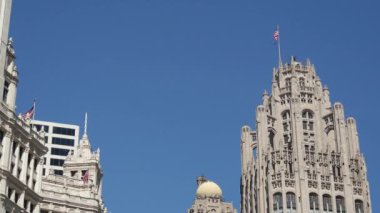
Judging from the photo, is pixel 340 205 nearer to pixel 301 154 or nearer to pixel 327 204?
pixel 327 204

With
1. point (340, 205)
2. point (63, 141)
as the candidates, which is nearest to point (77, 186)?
point (340, 205)

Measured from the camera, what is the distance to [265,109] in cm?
18062

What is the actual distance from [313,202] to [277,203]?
7604 millimetres

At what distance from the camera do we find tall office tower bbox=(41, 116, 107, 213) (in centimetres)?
10922

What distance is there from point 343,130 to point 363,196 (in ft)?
55.2

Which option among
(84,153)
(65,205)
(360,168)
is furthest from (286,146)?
(65,205)

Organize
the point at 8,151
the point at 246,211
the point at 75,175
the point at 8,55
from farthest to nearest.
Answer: the point at 246,211 < the point at 75,175 < the point at 8,55 < the point at 8,151

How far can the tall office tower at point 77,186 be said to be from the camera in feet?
358

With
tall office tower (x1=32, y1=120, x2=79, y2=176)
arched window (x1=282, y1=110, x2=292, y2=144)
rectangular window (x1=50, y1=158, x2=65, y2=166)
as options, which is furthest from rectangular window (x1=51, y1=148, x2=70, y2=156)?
arched window (x1=282, y1=110, x2=292, y2=144)

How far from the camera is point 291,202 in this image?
163125 millimetres

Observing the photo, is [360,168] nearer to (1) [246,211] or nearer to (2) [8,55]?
(1) [246,211]

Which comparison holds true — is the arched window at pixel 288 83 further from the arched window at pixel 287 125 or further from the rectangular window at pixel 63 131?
the rectangular window at pixel 63 131

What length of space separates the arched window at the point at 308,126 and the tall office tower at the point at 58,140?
54.3 m

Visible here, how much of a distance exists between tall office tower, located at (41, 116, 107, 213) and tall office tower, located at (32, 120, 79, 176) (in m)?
51.3
